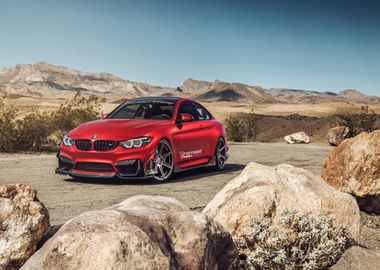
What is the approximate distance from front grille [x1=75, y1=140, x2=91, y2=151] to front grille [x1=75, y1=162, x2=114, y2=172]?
27 cm

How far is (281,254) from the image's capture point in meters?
4.72

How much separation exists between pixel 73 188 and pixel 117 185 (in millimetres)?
808

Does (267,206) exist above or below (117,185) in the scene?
above

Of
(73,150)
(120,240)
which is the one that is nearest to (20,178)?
(73,150)

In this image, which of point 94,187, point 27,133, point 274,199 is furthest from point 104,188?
point 27,133

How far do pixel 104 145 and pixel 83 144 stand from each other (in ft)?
1.43

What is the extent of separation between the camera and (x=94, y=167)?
941 centimetres

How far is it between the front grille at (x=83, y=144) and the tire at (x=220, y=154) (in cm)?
317

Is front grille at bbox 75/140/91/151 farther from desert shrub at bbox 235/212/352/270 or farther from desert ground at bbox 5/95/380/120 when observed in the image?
desert ground at bbox 5/95/380/120

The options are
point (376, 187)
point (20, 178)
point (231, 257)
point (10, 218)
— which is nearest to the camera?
point (10, 218)

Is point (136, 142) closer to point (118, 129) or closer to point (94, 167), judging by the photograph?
point (118, 129)

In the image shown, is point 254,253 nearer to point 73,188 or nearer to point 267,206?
point 267,206

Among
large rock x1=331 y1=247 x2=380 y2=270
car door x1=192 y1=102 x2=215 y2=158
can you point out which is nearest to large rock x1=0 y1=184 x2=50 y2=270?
large rock x1=331 y1=247 x2=380 y2=270

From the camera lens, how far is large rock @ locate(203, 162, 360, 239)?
5352 mm
